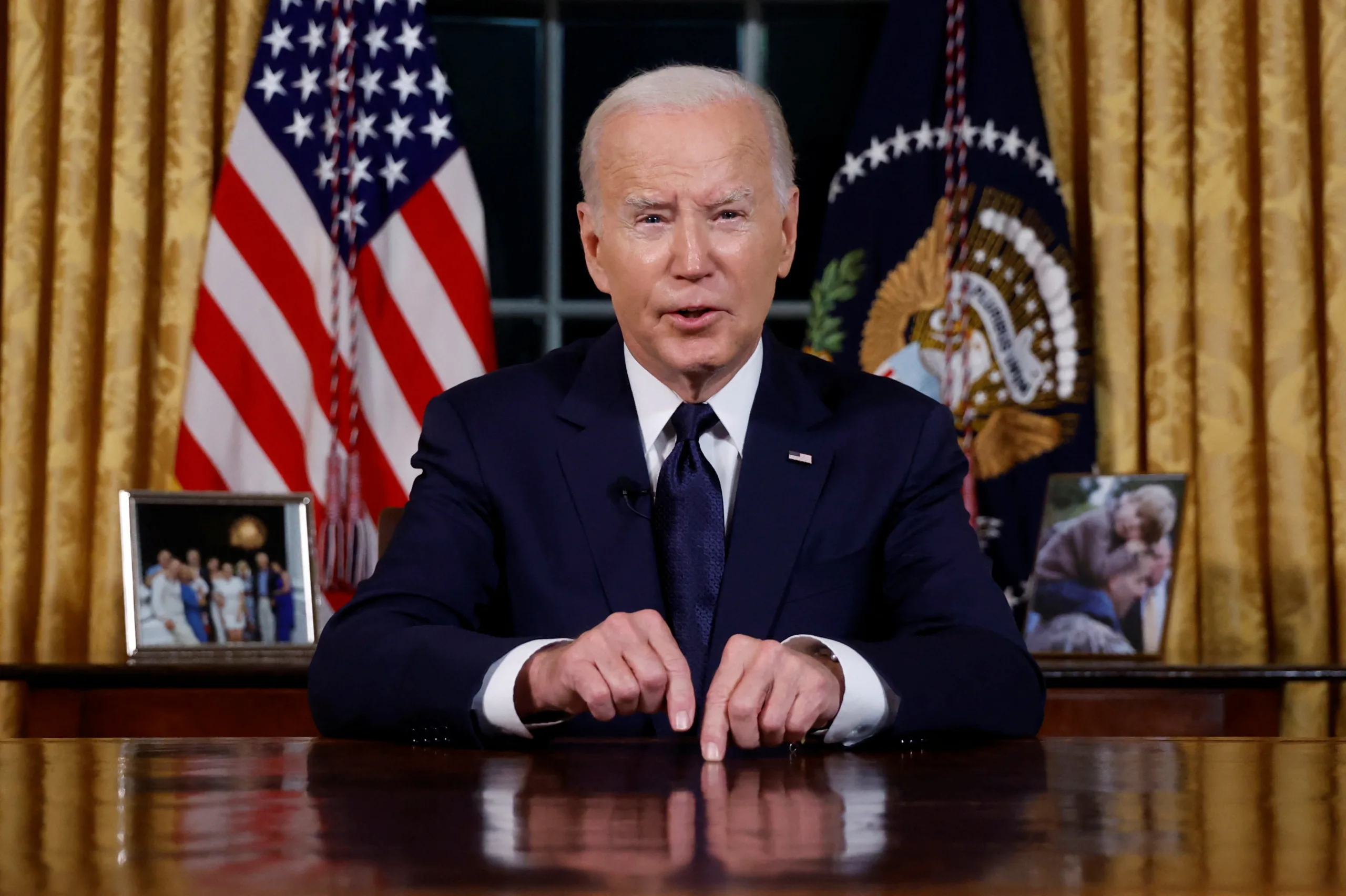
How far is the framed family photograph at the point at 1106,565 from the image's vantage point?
9.05 ft

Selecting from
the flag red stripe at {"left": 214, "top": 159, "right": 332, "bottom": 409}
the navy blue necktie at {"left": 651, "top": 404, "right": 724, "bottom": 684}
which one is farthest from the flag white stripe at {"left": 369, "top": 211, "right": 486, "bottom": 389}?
the navy blue necktie at {"left": 651, "top": 404, "right": 724, "bottom": 684}

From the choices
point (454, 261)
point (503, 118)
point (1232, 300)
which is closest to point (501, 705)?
point (454, 261)

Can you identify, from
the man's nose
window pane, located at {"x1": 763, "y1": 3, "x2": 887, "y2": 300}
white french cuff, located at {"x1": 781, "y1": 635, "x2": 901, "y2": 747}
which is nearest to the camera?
white french cuff, located at {"x1": 781, "y1": 635, "x2": 901, "y2": 747}

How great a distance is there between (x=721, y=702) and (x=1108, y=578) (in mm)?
1816

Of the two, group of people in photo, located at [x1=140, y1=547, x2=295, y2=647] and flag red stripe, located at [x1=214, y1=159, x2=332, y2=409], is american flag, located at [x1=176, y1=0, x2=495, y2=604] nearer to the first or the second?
flag red stripe, located at [x1=214, y1=159, x2=332, y2=409]

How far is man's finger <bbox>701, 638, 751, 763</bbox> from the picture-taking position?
1129mm

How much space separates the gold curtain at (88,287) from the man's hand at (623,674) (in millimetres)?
1976

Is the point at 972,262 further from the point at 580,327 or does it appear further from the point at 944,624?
the point at 944,624

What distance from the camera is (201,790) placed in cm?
94

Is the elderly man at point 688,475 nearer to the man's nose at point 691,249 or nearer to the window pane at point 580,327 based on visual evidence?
the man's nose at point 691,249

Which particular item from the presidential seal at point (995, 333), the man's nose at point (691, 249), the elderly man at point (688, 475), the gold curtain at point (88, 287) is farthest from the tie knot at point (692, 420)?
the gold curtain at point (88, 287)

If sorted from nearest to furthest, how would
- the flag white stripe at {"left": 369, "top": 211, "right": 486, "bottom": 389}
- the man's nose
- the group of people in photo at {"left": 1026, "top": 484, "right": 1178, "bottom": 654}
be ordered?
the man's nose < the group of people in photo at {"left": 1026, "top": 484, "right": 1178, "bottom": 654} < the flag white stripe at {"left": 369, "top": 211, "right": 486, "bottom": 389}

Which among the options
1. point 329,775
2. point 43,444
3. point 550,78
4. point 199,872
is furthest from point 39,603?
point 199,872

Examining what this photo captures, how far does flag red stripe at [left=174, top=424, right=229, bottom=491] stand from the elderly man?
4.26 feet
